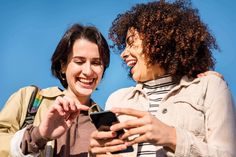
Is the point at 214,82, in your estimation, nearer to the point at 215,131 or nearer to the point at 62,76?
the point at 215,131

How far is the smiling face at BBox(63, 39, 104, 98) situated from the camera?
4.91 metres

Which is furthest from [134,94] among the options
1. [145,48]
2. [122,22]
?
[122,22]

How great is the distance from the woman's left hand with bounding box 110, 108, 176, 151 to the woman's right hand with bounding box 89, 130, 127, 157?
184 mm

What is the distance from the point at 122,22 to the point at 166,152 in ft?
6.05

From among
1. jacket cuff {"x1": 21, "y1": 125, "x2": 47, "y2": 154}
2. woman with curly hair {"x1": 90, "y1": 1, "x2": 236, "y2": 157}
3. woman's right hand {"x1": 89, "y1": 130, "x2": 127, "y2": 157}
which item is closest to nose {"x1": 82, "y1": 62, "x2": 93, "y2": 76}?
woman with curly hair {"x1": 90, "y1": 1, "x2": 236, "y2": 157}

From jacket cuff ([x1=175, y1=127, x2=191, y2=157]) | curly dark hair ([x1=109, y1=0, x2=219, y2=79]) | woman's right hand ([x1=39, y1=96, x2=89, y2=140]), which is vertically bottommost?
jacket cuff ([x1=175, y1=127, x2=191, y2=157])

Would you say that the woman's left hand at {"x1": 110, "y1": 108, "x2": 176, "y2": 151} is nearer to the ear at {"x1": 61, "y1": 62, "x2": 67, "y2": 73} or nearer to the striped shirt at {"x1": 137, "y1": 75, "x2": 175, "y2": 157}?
the striped shirt at {"x1": 137, "y1": 75, "x2": 175, "y2": 157}

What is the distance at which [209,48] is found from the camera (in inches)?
156

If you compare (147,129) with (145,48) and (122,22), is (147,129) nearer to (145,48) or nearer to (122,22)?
(145,48)

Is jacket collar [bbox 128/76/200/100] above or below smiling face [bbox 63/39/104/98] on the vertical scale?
below

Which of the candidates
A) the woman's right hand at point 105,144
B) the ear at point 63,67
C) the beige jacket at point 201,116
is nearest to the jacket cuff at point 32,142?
the woman's right hand at point 105,144

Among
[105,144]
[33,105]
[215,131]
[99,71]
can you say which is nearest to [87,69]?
[99,71]

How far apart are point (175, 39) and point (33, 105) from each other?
1.72 m

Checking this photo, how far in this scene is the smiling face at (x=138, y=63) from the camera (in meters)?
3.78
